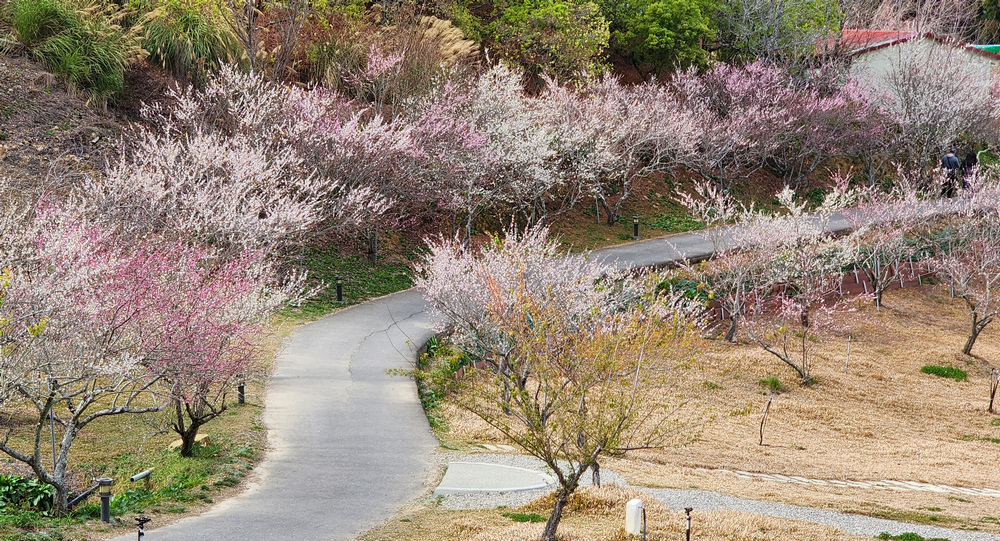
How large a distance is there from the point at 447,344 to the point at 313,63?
1691 cm

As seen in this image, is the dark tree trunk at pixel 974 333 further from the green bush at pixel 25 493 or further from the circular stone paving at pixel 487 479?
the green bush at pixel 25 493

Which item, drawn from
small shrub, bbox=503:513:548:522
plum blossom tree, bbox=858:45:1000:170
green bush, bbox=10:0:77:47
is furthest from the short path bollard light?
plum blossom tree, bbox=858:45:1000:170

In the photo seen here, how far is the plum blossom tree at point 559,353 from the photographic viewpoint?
40.2 feet

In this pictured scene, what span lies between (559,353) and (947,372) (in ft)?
63.4

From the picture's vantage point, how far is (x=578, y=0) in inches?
1762

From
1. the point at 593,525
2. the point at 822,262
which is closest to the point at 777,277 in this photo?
the point at 822,262

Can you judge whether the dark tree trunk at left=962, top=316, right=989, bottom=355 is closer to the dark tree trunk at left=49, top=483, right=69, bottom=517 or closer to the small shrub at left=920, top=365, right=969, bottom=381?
the small shrub at left=920, top=365, right=969, bottom=381

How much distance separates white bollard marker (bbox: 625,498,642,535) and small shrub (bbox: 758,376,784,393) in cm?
1501

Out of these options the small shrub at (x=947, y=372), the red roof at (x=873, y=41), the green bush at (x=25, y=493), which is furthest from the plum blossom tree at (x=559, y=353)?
the red roof at (x=873, y=41)

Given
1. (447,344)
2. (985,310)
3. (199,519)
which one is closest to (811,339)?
(985,310)

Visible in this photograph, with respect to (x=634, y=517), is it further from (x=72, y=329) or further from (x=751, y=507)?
(x=72, y=329)

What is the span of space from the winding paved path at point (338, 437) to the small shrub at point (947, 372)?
15.1m

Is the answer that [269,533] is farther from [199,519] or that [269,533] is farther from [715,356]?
[715,356]

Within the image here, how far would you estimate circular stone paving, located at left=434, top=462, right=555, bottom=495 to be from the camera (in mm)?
15758
